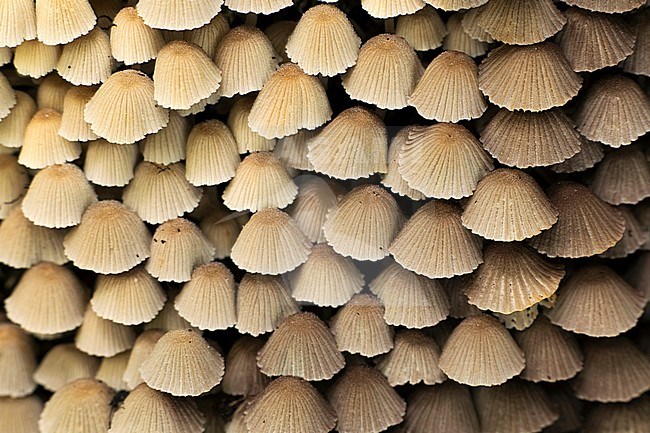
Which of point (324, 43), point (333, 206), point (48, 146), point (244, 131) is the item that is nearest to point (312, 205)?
point (333, 206)

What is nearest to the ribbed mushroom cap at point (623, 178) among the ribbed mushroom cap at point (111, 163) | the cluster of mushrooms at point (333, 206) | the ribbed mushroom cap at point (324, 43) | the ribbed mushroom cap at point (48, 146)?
the cluster of mushrooms at point (333, 206)

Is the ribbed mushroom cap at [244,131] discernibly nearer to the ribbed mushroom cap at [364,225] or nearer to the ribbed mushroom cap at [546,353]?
the ribbed mushroom cap at [364,225]

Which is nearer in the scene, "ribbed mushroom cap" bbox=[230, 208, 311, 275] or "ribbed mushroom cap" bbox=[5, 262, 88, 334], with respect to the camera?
"ribbed mushroom cap" bbox=[230, 208, 311, 275]

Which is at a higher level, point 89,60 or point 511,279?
point 89,60

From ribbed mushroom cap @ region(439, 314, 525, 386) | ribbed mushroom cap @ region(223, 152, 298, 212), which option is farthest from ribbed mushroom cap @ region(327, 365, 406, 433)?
ribbed mushroom cap @ region(223, 152, 298, 212)

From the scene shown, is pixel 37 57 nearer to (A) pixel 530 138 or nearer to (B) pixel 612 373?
(A) pixel 530 138

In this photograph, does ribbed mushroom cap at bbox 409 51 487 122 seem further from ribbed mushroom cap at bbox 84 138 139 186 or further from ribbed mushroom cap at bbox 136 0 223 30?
ribbed mushroom cap at bbox 84 138 139 186
